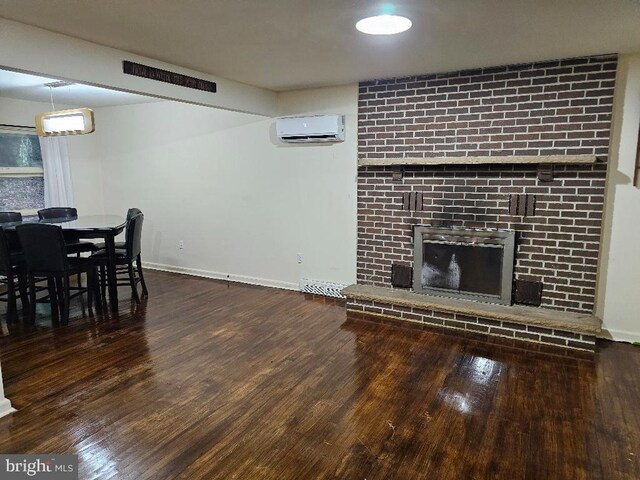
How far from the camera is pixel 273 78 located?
4145 mm

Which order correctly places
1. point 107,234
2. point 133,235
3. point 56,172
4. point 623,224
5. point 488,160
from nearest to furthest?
point 623,224
point 488,160
point 107,234
point 133,235
point 56,172

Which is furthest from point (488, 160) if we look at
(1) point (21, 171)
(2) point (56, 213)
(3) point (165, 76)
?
(1) point (21, 171)

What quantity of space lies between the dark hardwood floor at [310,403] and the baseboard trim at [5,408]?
4 centimetres

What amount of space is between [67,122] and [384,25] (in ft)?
9.96

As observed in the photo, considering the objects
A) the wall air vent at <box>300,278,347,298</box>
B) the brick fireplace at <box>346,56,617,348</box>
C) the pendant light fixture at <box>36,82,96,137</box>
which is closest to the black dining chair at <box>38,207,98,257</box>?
the pendant light fixture at <box>36,82,96,137</box>

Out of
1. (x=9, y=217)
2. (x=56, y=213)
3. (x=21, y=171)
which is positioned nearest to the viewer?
(x=9, y=217)

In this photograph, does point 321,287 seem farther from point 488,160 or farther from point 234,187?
point 488,160

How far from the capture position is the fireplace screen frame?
382 cm

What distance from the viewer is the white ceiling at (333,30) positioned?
7.49ft

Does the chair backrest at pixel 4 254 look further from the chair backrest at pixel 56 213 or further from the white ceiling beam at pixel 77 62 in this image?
the white ceiling beam at pixel 77 62

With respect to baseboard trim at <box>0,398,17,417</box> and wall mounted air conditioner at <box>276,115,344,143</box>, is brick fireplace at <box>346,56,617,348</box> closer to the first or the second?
wall mounted air conditioner at <box>276,115,344,143</box>

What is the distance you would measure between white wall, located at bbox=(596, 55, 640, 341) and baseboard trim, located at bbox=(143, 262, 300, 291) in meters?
3.07

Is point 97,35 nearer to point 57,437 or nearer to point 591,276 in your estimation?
point 57,437

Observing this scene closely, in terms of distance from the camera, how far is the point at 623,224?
3.48 m
